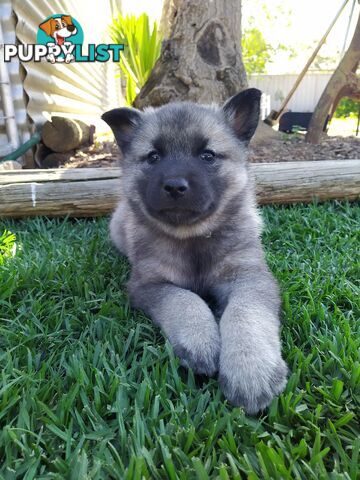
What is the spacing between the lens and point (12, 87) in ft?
19.0

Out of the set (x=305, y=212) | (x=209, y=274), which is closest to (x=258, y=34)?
(x=305, y=212)

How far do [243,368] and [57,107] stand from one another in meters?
7.37

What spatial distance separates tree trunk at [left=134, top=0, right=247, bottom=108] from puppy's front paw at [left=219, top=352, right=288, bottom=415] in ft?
14.9

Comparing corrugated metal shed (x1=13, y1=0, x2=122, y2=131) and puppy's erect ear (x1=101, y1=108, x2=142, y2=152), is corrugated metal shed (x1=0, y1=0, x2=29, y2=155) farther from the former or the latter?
puppy's erect ear (x1=101, y1=108, x2=142, y2=152)

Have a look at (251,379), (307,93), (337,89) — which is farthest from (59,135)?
(307,93)

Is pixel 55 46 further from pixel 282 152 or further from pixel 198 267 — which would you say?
pixel 198 267

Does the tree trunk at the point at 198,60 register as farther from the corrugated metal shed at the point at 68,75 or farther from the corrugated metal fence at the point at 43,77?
the corrugated metal shed at the point at 68,75

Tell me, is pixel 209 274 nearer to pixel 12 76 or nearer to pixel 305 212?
pixel 305 212

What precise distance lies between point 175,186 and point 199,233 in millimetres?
426

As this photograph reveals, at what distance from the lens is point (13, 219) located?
409 centimetres

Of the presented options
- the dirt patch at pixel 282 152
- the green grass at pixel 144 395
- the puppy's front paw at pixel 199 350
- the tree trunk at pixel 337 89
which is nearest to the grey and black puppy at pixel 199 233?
the puppy's front paw at pixel 199 350

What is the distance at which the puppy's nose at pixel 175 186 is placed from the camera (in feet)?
6.92

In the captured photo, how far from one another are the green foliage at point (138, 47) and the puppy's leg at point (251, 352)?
6.73m

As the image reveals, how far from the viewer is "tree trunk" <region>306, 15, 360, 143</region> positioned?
22.5 feet
